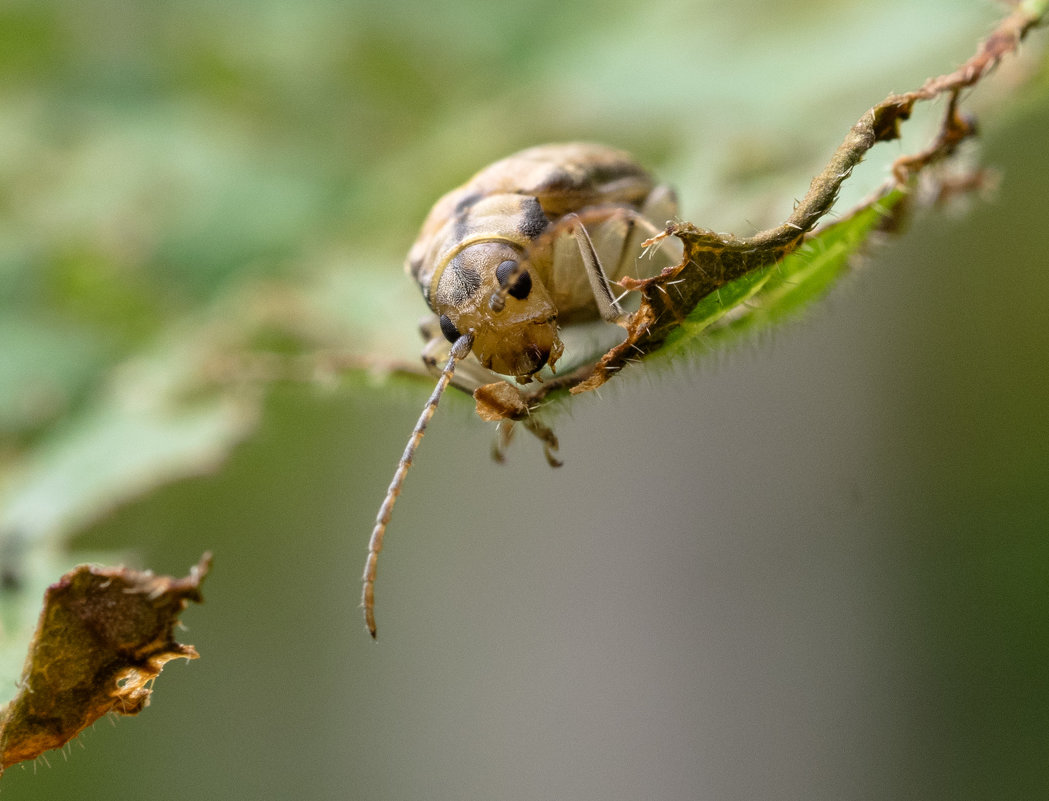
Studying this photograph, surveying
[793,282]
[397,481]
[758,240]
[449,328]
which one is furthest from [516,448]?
[758,240]

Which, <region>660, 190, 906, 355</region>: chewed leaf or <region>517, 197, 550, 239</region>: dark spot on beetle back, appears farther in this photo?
<region>517, 197, 550, 239</region>: dark spot on beetle back

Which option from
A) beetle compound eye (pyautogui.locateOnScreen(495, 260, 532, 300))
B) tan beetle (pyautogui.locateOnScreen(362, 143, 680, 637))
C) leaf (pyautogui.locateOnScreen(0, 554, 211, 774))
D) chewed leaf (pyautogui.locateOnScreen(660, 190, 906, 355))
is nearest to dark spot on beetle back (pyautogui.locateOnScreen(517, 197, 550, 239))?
tan beetle (pyautogui.locateOnScreen(362, 143, 680, 637))

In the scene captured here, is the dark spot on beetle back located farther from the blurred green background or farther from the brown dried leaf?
the blurred green background

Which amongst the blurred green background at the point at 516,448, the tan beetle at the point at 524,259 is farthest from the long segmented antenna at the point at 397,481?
the blurred green background at the point at 516,448

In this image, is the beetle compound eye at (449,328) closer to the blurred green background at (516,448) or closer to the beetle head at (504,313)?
the beetle head at (504,313)

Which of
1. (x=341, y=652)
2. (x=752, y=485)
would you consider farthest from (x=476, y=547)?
(x=752, y=485)
